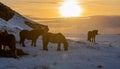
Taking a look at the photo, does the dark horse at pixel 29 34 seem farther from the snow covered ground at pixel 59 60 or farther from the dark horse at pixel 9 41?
the dark horse at pixel 9 41

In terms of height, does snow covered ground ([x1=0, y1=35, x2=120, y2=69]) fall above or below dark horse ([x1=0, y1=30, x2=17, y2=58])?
below

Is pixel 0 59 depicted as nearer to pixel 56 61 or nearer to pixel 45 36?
pixel 56 61

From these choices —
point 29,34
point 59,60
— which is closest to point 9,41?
point 59,60

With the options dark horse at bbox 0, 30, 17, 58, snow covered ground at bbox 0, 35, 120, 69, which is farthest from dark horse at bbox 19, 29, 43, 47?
dark horse at bbox 0, 30, 17, 58

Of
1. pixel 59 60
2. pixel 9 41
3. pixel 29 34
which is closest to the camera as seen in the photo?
pixel 9 41

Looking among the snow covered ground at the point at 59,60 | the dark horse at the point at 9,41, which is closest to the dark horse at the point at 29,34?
the snow covered ground at the point at 59,60

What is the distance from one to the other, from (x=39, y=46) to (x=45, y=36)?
4.74 ft

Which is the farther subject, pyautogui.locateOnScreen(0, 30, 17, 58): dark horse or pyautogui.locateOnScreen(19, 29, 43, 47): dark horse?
pyautogui.locateOnScreen(19, 29, 43, 47): dark horse

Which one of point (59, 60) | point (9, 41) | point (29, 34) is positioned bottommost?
point (59, 60)

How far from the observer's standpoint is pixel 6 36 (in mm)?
26781

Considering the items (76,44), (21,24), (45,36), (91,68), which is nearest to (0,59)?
(91,68)

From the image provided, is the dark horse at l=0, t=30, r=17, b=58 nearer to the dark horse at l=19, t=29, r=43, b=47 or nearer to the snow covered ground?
the snow covered ground

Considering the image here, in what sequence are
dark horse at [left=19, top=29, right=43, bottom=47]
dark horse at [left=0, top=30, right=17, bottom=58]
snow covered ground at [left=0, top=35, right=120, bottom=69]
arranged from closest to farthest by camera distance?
snow covered ground at [left=0, top=35, right=120, bottom=69], dark horse at [left=0, top=30, right=17, bottom=58], dark horse at [left=19, top=29, right=43, bottom=47]

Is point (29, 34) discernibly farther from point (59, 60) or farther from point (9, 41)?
point (59, 60)
